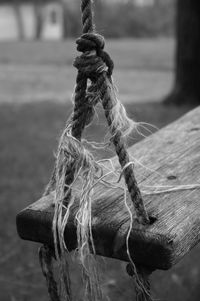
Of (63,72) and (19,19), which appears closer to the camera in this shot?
(63,72)

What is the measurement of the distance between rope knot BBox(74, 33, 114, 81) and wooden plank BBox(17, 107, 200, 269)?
362 mm

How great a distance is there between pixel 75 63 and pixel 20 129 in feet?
21.4

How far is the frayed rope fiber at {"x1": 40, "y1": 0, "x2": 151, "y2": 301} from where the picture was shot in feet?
4.58

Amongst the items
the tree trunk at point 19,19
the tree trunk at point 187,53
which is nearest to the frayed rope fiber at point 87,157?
the tree trunk at point 187,53

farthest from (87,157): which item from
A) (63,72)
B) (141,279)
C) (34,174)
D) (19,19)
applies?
(19,19)

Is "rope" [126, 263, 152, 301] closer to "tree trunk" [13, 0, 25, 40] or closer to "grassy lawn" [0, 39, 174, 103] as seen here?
"grassy lawn" [0, 39, 174, 103]

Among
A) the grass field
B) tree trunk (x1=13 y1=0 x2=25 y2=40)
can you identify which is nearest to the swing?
the grass field

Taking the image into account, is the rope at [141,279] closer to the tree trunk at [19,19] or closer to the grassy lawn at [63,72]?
the grassy lawn at [63,72]

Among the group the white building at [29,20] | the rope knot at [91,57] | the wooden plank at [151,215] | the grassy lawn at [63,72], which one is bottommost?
the white building at [29,20]

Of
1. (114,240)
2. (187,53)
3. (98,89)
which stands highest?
(98,89)

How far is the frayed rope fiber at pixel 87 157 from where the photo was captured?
4.58 feet

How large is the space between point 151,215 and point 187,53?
8.02 meters

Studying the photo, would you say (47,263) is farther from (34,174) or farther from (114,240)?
(34,174)

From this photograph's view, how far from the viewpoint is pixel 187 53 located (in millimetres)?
9180
